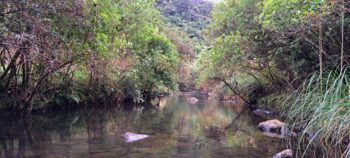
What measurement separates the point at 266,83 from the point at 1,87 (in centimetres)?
1476

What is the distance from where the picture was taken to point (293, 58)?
14.2 m

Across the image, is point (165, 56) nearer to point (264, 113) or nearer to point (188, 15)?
point (264, 113)

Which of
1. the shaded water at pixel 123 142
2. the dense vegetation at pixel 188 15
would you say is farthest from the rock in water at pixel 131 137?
the dense vegetation at pixel 188 15

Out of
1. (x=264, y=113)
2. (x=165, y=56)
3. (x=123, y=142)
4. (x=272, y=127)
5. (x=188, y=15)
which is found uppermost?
(x=188, y=15)

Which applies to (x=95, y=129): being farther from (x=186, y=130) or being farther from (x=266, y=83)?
(x=266, y=83)

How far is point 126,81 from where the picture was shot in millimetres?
24062

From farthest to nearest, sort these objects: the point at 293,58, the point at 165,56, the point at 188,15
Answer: the point at 188,15 → the point at 165,56 → the point at 293,58

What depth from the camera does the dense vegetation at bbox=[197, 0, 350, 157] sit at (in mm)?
6305

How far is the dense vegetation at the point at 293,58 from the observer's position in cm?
630

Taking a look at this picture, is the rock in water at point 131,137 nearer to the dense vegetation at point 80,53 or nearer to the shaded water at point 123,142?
the shaded water at point 123,142

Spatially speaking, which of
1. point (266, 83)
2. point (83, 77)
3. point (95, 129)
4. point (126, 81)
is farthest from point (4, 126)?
point (266, 83)

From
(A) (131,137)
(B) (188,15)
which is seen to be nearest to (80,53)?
(A) (131,137)

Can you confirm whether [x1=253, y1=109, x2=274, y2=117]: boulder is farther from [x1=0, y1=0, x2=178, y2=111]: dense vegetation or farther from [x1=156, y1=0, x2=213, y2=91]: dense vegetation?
[x1=156, y1=0, x2=213, y2=91]: dense vegetation

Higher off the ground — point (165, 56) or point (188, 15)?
point (188, 15)
